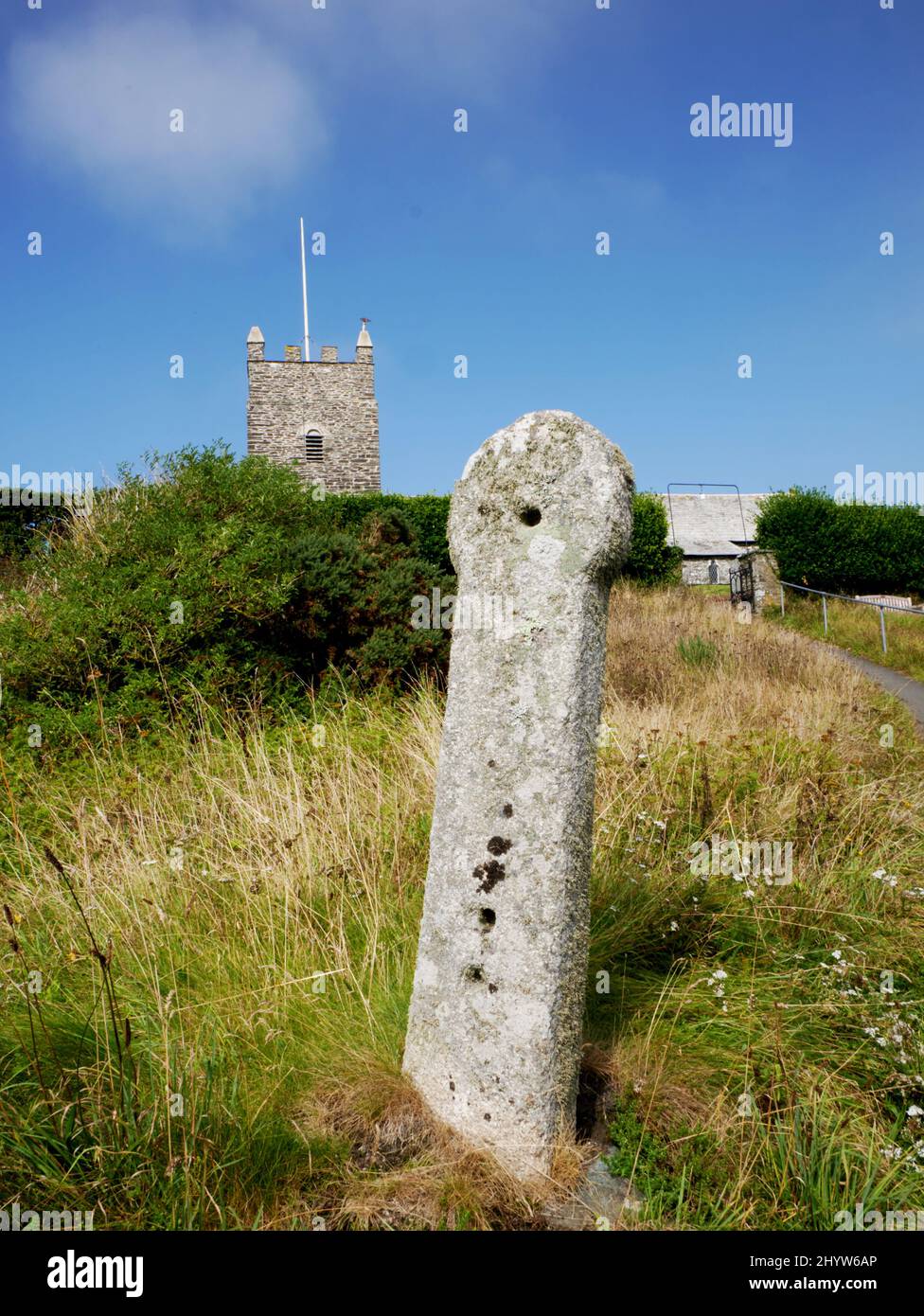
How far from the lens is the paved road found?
9.07 meters

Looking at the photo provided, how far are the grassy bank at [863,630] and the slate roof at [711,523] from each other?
12.6 meters

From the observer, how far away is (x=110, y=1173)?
204cm

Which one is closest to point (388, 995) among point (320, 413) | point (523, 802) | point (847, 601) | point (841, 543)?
point (523, 802)

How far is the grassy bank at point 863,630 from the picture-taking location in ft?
40.3

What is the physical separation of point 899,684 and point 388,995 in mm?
9870

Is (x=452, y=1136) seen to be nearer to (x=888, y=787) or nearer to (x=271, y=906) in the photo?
(x=271, y=906)

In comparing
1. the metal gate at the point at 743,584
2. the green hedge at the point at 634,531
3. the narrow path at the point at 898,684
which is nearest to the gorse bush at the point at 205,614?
the narrow path at the point at 898,684

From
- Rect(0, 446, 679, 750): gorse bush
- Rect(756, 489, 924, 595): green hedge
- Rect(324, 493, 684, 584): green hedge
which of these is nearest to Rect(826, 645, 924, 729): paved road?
Rect(0, 446, 679, 750): gorse bush

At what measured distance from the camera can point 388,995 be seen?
2.82 meters

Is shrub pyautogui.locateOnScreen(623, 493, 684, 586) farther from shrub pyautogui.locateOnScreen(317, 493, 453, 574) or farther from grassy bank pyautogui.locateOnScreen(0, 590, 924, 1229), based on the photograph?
grassy bank pyautogui.locateOnScreen(0, 590, 924, 1229)

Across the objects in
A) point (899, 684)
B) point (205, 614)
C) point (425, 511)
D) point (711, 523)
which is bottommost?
point (899, 684)

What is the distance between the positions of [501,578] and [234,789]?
2.95 meters

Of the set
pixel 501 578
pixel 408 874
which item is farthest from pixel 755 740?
pixel 501 578

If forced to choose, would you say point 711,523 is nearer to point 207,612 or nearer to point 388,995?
point 207,612
